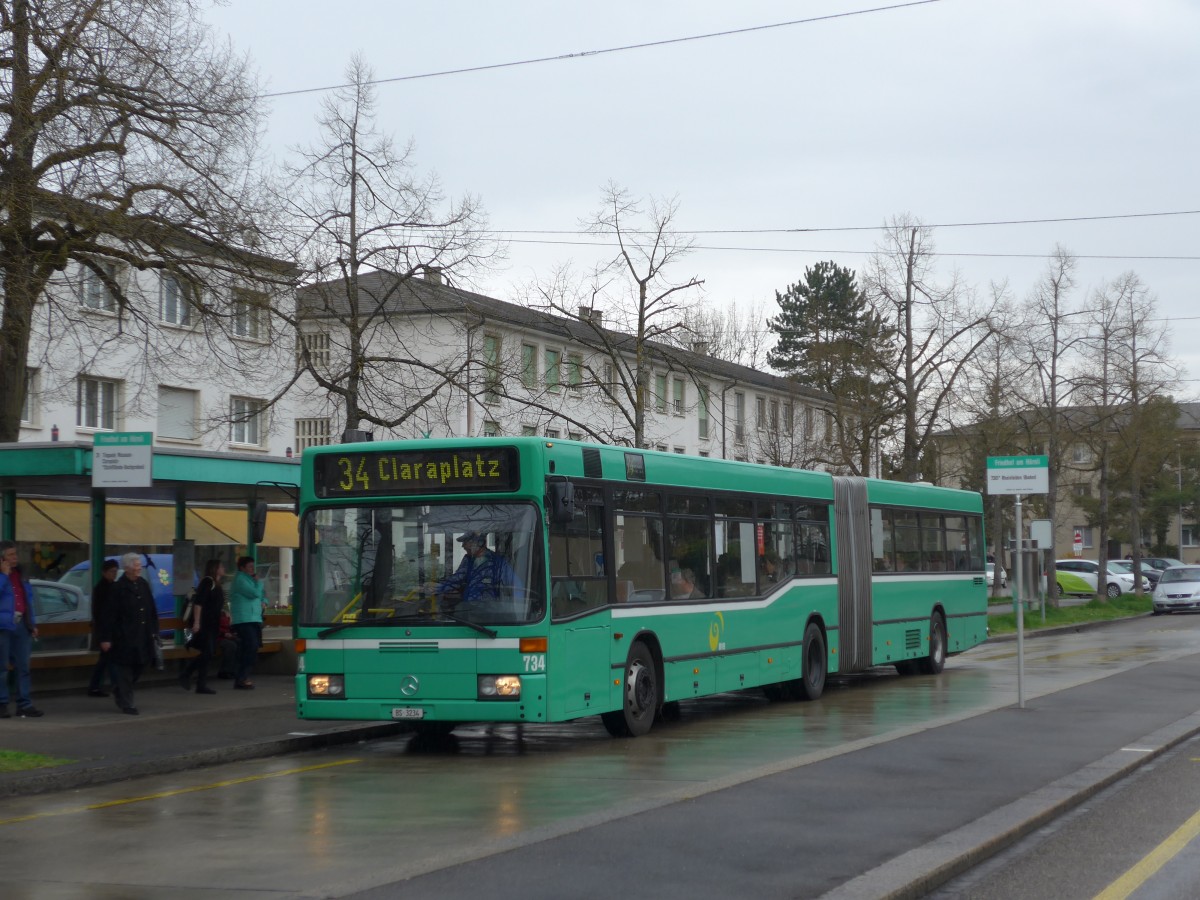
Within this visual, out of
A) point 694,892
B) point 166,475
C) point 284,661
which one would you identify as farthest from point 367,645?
point 284,661

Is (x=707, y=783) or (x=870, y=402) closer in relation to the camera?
(x=707, y=783)

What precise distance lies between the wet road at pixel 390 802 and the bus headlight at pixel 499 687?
590 mm

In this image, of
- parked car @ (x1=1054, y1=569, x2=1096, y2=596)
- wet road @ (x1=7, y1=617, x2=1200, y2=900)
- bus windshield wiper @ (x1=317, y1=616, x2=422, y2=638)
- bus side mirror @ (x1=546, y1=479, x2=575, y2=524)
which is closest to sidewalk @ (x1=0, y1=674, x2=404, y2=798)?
wet road @ (x1=7, y1=617, x2=1200, y2=900)

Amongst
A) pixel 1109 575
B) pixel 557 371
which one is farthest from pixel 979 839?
pixel 1109 575

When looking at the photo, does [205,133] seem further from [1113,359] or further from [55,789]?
[1113,359]

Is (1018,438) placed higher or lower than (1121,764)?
higher

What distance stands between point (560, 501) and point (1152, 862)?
20.3 feet

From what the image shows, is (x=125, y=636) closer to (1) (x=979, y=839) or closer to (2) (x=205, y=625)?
(2) (x=205, y=625)

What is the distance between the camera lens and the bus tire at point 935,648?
24.1 meters

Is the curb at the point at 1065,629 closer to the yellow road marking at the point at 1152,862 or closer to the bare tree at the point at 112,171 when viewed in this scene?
the bare tree at the point at 112,171

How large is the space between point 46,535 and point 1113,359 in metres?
33.6

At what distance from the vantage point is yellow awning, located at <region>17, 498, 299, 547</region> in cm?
2069

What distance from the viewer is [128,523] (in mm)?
23188

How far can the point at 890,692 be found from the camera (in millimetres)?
20656
